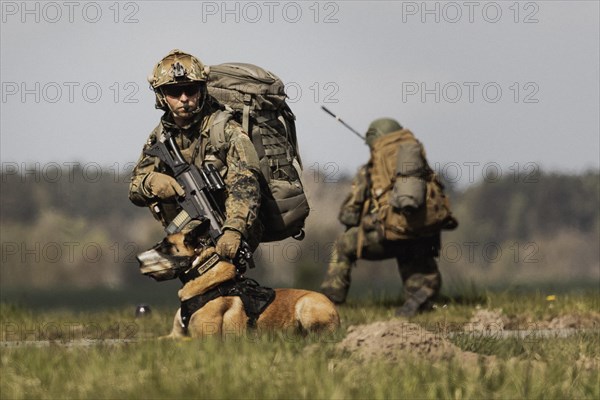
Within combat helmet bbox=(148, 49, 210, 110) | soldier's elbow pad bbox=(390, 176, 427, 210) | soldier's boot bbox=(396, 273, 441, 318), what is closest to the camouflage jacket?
combat helmet bbox=(148, 49, 210, 110)

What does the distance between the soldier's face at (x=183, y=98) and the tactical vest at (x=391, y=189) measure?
4136 mm

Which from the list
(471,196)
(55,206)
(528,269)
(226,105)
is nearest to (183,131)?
(226,105)

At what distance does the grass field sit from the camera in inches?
257

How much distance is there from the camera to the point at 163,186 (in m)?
9.24

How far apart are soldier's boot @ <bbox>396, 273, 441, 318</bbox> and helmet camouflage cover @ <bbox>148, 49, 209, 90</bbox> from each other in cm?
483

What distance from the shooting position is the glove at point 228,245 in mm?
8711

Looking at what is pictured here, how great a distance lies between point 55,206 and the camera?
50.2ft

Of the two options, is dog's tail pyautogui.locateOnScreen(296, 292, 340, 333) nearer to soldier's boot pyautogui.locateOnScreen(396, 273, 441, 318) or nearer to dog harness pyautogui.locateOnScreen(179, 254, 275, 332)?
dog harness pyautogui.locateOnScreen(179, 254, 275, 332)

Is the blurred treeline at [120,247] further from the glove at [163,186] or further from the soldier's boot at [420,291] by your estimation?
the glove at [163,186]

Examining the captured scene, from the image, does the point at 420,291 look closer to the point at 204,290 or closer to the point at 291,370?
the point at 204,290

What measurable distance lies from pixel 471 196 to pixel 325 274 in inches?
355

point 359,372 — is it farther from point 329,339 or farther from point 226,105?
point 226,105

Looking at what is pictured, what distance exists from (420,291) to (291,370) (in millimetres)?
6492

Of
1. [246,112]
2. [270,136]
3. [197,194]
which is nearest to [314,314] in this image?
[197,194]
